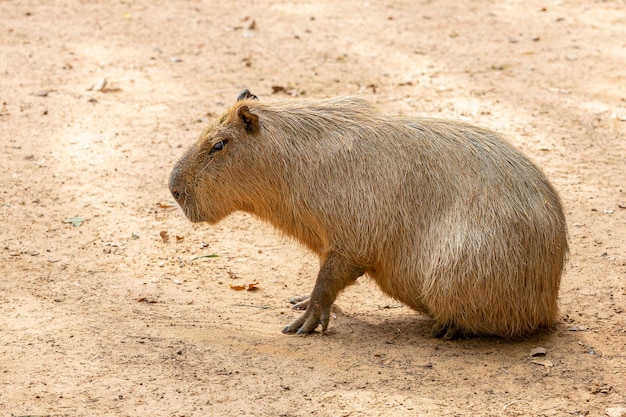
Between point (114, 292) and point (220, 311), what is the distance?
67 centimetres

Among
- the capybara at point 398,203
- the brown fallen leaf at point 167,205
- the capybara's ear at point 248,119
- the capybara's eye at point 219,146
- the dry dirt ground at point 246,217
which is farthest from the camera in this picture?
the brown fallen leaf at point 167,205

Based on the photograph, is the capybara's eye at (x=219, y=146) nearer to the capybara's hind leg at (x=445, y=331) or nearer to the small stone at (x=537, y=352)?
the capybara's hind leg at (x=445, y=331)

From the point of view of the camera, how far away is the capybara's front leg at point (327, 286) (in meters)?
4.75

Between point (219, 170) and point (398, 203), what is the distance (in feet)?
3.27

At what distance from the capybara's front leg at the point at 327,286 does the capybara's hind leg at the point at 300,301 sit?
0.41 metres

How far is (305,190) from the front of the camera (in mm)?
4750

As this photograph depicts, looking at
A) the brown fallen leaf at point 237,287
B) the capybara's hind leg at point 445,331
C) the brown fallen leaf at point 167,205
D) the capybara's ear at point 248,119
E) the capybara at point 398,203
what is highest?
the capybara's ear at point 248,119

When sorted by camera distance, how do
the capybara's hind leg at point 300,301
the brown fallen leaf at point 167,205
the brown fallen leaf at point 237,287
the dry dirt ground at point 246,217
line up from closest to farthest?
the dry dirt ground at point 246,217 < the capybara's hind leg at point 300,301 < the brown fallen leaf at point 237,287 < the brown fallen leaf at point 167,205

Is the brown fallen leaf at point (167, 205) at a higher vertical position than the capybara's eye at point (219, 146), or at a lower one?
lower

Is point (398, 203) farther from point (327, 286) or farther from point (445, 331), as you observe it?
point (445, 331)

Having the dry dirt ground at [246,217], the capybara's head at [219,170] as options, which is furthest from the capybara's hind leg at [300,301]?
the capybara's head at [219,170]

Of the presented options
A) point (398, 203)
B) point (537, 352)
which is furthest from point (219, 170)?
point (537, 352)

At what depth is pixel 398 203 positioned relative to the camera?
15.3ft

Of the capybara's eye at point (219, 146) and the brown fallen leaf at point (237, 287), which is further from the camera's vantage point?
the brown fallen leaf at point (237, 287)
